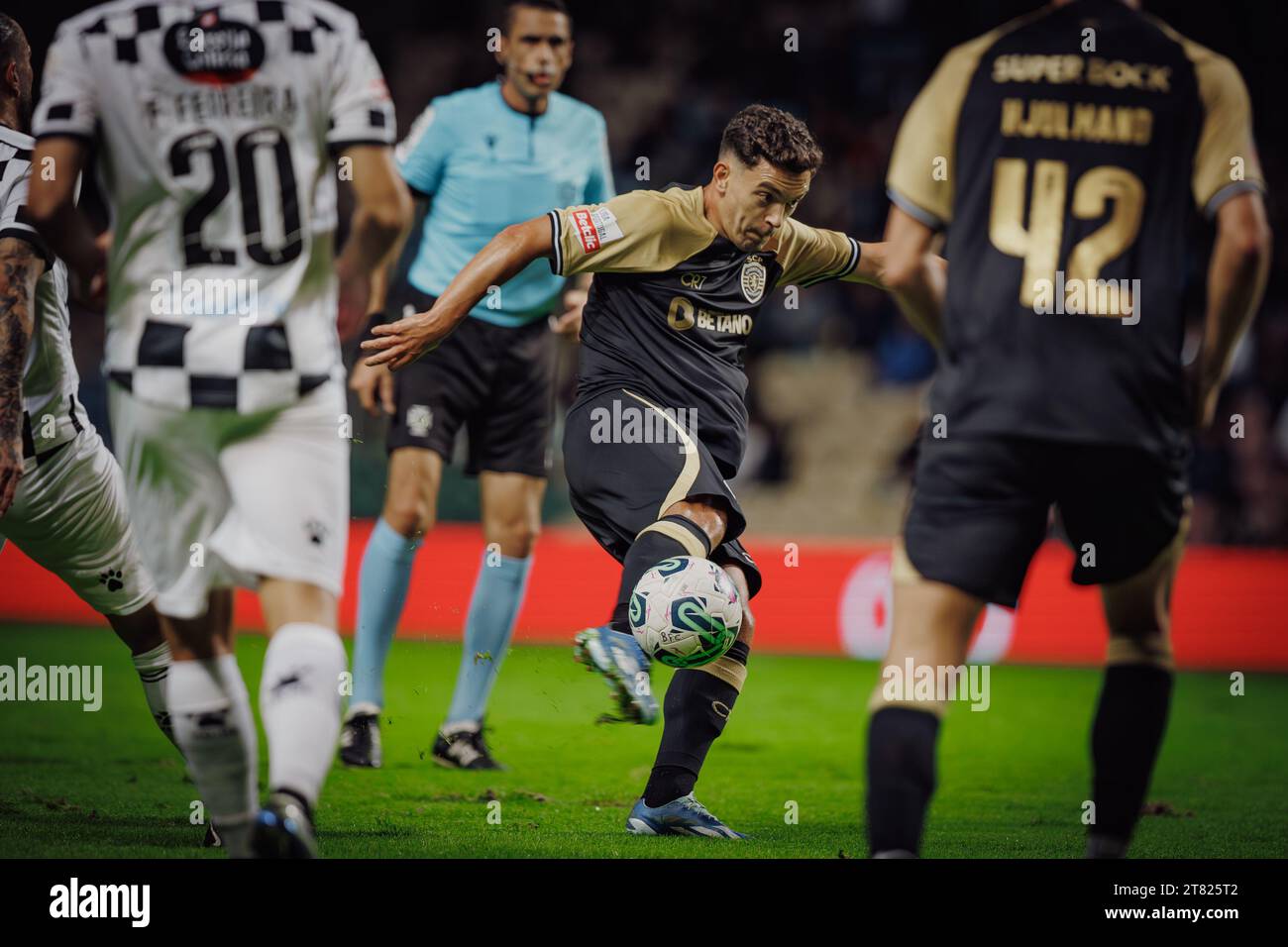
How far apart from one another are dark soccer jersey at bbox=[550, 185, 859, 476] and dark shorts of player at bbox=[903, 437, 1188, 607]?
1309 mm

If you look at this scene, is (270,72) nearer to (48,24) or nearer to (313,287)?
(313,287)

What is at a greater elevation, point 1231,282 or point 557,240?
point 557,240

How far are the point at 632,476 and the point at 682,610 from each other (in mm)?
597

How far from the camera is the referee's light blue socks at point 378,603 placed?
5.77 m

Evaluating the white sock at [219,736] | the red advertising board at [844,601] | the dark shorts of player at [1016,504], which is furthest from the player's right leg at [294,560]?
the red advertising board at [844,601]

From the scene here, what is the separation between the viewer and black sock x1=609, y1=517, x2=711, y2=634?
13.6 feet

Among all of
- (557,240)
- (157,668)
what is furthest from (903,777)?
(157,668)

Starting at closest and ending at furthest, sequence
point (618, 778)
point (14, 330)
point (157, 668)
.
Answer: point (14, 330), point (157, 668), point (618, 778)

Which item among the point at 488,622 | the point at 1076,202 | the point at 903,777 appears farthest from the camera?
the point at 488,622

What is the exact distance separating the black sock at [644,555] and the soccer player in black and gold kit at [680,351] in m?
0.01

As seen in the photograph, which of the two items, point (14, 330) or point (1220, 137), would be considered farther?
point (14, 330)

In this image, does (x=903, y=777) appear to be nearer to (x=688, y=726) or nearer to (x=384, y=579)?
(x=688, y=726)

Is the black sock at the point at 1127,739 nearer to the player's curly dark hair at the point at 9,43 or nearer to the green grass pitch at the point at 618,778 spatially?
the green grass pitch at the point at 618,778

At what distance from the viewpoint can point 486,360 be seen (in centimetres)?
598
